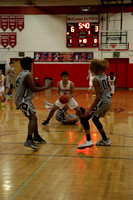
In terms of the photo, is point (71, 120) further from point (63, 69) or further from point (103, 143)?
point (63, 69)

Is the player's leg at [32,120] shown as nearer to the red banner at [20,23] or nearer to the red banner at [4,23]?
the red banner at [20,23]

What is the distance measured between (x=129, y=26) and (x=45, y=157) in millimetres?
18637

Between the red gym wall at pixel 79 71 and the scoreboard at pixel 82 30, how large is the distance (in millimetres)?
1689

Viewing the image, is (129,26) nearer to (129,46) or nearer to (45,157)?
(129,46)

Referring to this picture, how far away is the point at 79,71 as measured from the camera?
22.6 meters

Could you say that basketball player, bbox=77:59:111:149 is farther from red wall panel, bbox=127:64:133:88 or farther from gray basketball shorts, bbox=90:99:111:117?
red wall panel, bbox=127:64:133:88

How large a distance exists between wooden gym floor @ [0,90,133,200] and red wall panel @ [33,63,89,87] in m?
15.6

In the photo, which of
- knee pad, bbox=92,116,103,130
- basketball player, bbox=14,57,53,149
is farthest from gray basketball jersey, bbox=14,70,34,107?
knee pad, bbox=92,116,103,130

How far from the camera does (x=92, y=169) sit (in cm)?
422

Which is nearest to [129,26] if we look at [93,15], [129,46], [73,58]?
[129,46]

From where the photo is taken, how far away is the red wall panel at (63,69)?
22.5 m

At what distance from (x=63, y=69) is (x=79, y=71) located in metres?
1.24

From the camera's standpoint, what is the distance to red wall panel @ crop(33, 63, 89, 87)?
73.9ft

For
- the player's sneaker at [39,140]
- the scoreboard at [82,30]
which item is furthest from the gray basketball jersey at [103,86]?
the scoreboard at [82,30]
